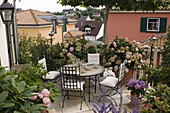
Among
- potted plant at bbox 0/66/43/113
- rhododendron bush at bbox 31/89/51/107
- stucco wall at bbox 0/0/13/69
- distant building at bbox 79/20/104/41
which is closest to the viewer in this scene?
potted plant at bbox 0/66/43/113

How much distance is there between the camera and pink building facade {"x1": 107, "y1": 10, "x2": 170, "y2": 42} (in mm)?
12266

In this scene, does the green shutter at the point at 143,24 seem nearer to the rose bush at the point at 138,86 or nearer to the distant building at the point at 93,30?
the rose bush at the point at 138,86

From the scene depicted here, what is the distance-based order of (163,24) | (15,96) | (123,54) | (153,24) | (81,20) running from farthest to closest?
1. (81,20)
2. (153,24)
3. (163,24)
4. (123,54)
5. (15,96)

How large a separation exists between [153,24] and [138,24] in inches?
39.4

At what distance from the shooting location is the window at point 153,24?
12.2 metres

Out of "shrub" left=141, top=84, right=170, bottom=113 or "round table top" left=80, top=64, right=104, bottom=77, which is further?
"round table top" left=80, top=64, right=104, bottom=77

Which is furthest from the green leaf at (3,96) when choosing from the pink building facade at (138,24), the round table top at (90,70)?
the pink building facade at (138,24)

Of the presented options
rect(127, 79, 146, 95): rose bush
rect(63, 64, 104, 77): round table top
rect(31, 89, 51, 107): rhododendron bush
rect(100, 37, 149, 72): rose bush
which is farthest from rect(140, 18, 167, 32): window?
rect(31, 89, 51, 107): rhododendron bush

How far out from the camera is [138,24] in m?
13.0

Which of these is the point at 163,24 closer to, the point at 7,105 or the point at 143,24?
the point at 143,24

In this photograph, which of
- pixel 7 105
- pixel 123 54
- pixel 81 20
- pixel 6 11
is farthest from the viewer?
pixel 81 20

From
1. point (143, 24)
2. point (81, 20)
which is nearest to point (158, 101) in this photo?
point (143, 24)

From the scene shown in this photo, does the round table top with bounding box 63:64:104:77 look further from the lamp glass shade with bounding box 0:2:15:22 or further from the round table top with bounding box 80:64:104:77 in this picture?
the lamp glass shade with bounding box 0:2:15:22

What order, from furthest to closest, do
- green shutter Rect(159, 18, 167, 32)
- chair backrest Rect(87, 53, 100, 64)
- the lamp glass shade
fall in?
green shutter Rect(159, 18, 167, 32) < chair backrest Rect(87, 53, 100, 64) < the lamp glass shade
